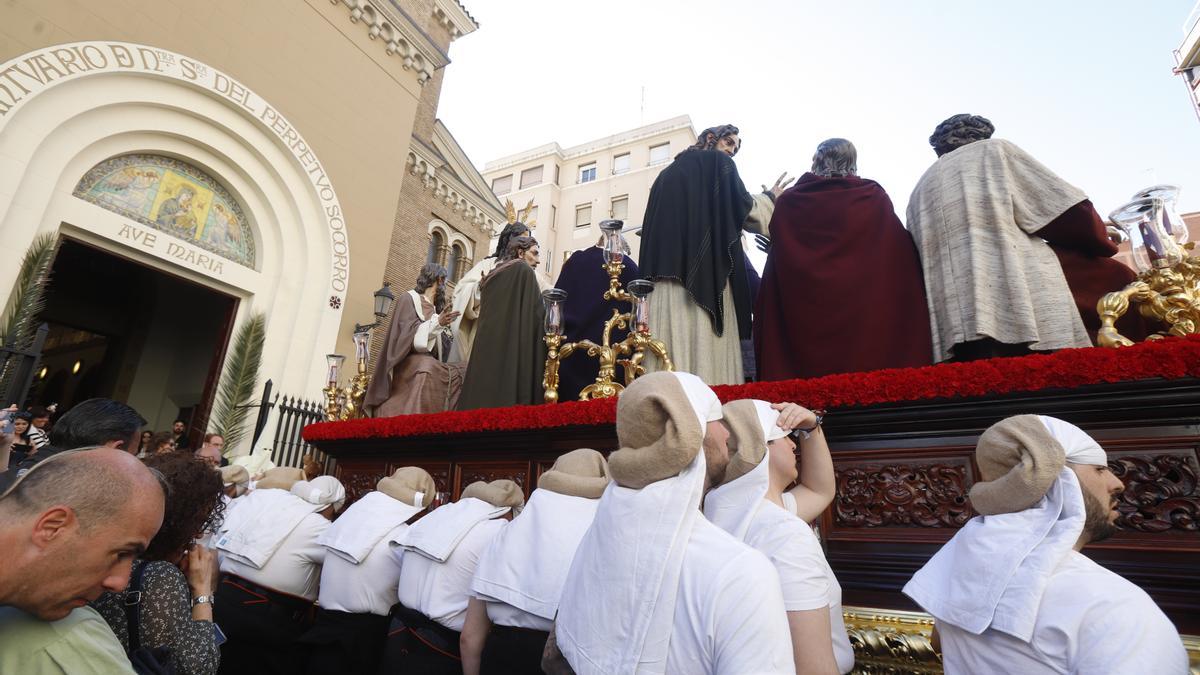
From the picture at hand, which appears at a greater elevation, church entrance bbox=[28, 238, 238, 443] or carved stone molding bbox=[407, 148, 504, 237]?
carved stone molding bbox=[407, 148, 504, 237]

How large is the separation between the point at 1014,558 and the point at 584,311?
4.56 metres

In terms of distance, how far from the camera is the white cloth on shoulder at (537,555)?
2373 mm

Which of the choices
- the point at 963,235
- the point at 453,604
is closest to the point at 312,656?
the point at 453,604

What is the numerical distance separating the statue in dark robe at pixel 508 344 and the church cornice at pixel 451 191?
10.7 m

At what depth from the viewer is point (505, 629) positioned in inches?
96.5

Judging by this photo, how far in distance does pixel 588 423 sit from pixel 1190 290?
3026mm

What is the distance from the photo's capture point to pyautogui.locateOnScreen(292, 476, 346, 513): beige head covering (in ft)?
14.2

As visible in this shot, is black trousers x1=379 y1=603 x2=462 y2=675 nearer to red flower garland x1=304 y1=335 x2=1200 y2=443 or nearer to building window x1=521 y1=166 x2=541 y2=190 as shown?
red flower garland x1=304 y1=335 x2=1200 y2=443

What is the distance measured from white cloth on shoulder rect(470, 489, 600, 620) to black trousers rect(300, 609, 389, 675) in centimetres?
137

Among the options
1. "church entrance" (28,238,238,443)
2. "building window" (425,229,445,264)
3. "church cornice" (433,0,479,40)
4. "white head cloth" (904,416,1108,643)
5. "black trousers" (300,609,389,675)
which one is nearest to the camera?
"white head cloth" (904,416,1108,643)

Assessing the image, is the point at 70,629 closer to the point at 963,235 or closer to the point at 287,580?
the point at 287,580

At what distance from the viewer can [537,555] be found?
7.97ft

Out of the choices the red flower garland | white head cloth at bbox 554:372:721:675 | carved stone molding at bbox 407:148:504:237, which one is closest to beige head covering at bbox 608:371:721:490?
white head cloth at bbox 554:372:721:675

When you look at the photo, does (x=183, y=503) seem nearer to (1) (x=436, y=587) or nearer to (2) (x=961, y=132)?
(1) (x=436, y=587)
